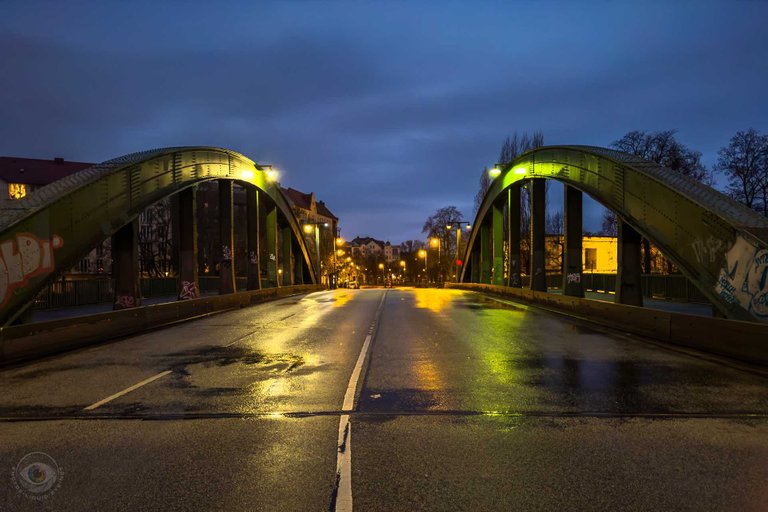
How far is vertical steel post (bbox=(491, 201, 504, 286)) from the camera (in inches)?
1232

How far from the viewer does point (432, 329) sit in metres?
14.9

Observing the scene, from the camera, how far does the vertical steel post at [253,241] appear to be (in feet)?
91.3

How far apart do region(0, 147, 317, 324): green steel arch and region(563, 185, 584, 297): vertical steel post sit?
14.2m

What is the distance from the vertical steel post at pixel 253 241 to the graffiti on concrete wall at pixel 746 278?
21.4 metres

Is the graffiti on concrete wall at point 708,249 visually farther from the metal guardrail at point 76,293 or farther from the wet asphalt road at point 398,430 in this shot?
the metal guardrail at point 76,293

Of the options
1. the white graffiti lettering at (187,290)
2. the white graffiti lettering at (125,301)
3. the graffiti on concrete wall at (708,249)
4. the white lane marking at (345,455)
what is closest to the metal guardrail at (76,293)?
the white graffiti lettering at (187,290)

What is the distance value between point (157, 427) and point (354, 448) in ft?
7.62

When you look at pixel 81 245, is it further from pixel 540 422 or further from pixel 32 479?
pixel 540 422

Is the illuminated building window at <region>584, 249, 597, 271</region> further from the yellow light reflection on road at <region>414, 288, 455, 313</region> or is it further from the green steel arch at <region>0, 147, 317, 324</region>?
the green steel arch at <region>0, 147, 317, 324</region>

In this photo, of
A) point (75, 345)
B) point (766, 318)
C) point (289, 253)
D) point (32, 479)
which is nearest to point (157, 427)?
point (32, 479)

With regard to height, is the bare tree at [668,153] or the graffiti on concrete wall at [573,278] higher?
the bare tree at [668,153]

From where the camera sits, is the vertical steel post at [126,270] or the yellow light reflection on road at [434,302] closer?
the vertical steel post at [126,270]

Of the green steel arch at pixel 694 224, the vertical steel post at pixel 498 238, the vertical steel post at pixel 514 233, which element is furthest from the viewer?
the vertical steel post at pixel 498 238

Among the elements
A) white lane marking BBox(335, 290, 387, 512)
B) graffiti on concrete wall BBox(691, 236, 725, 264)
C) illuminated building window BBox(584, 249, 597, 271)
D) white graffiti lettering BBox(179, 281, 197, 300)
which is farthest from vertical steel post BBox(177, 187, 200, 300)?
illuminated building window BBox(584, 249, 597, 271)
